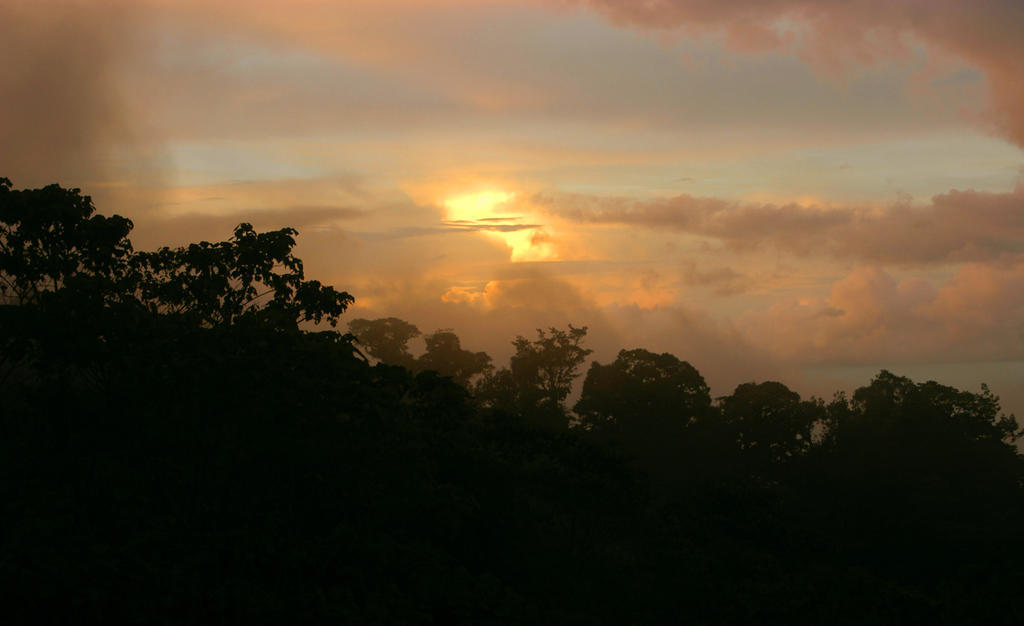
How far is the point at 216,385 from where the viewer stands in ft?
34.2

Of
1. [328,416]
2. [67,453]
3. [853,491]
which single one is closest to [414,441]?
[328,416]

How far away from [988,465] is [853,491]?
870 cm

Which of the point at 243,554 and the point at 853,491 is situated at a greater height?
the point at 243,554

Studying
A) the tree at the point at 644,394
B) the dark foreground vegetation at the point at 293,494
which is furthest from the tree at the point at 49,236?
the tree at the point at 644,394

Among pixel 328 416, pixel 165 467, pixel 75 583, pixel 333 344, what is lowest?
pixel 75 583

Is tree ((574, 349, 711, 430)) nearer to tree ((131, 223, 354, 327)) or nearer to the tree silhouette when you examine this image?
the tree silhouette

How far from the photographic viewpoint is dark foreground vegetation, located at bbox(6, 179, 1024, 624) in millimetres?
8789

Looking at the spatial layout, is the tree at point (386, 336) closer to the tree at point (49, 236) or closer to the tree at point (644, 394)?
the tree at point (644, 394)

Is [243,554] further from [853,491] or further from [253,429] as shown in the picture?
[853,491]

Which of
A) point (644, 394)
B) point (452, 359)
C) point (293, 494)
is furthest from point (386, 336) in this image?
point (293, 494)

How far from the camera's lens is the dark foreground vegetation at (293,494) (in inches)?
346

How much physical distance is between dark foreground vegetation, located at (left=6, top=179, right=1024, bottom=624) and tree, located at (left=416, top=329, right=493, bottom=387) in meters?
42.5

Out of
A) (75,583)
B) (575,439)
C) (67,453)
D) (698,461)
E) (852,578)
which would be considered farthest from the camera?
(698,461)

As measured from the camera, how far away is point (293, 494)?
424 inches
